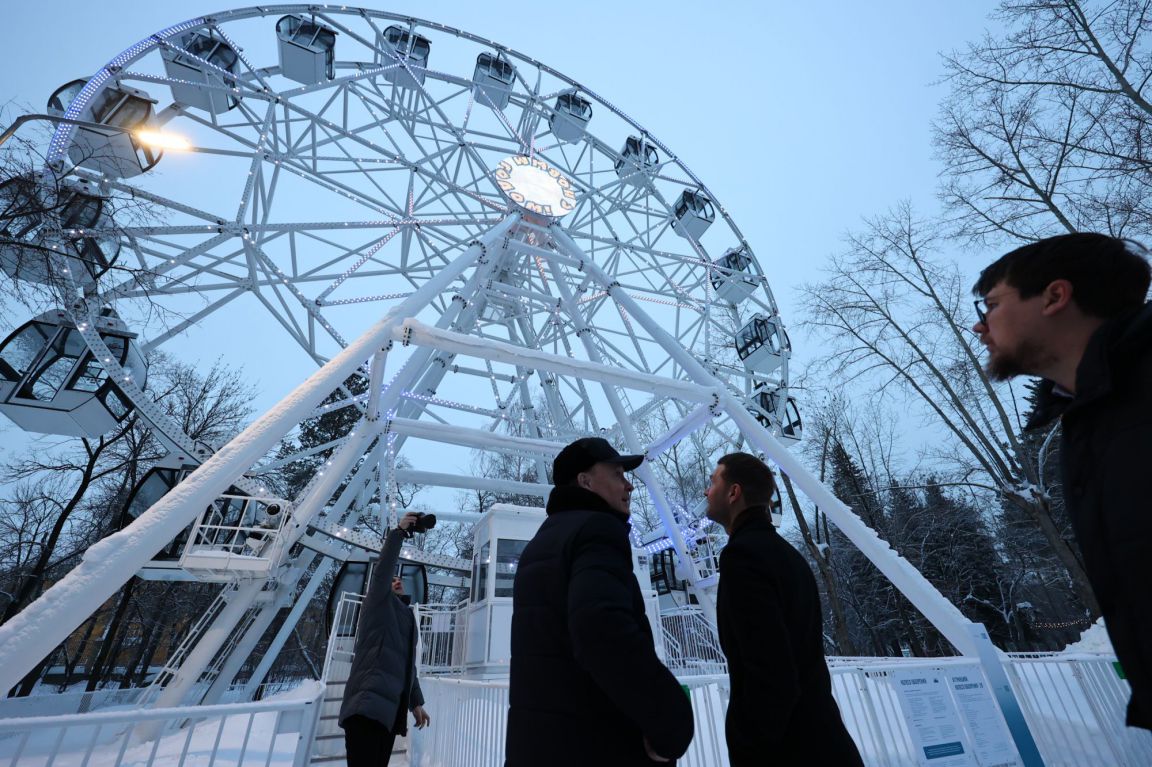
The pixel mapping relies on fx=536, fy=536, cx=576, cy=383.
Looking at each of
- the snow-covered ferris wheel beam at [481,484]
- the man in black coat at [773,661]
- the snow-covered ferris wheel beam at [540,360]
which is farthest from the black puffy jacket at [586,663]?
the snow-covered ferris wheel beam at [481,484]

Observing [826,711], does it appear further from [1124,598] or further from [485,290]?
[485,290]

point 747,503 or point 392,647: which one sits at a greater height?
point 747,503

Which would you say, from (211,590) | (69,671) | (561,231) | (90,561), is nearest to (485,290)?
(561,231)

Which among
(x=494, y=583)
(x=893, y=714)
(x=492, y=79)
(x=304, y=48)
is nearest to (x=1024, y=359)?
(x=893, y=714)

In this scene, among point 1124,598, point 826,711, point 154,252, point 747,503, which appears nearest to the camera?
point 1124,598

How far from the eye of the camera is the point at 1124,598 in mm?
1133

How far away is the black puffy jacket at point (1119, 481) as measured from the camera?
3.59 ft

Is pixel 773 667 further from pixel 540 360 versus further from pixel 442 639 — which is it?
pixel 442 639

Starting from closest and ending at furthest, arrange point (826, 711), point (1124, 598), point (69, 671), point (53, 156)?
point (1124, 598), point (826, 711), point (53, 156), point (69, 671)

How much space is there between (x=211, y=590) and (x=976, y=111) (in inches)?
1385

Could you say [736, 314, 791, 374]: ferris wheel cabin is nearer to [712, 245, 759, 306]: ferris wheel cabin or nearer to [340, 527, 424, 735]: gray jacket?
[712, 245, 759, 306]: ferris wheel cabin

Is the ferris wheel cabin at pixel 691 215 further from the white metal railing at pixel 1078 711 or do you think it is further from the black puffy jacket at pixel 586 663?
the black puffy jacket at pixel 586 663

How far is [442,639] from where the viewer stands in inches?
536

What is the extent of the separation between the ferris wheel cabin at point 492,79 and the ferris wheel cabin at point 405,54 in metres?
1.64
